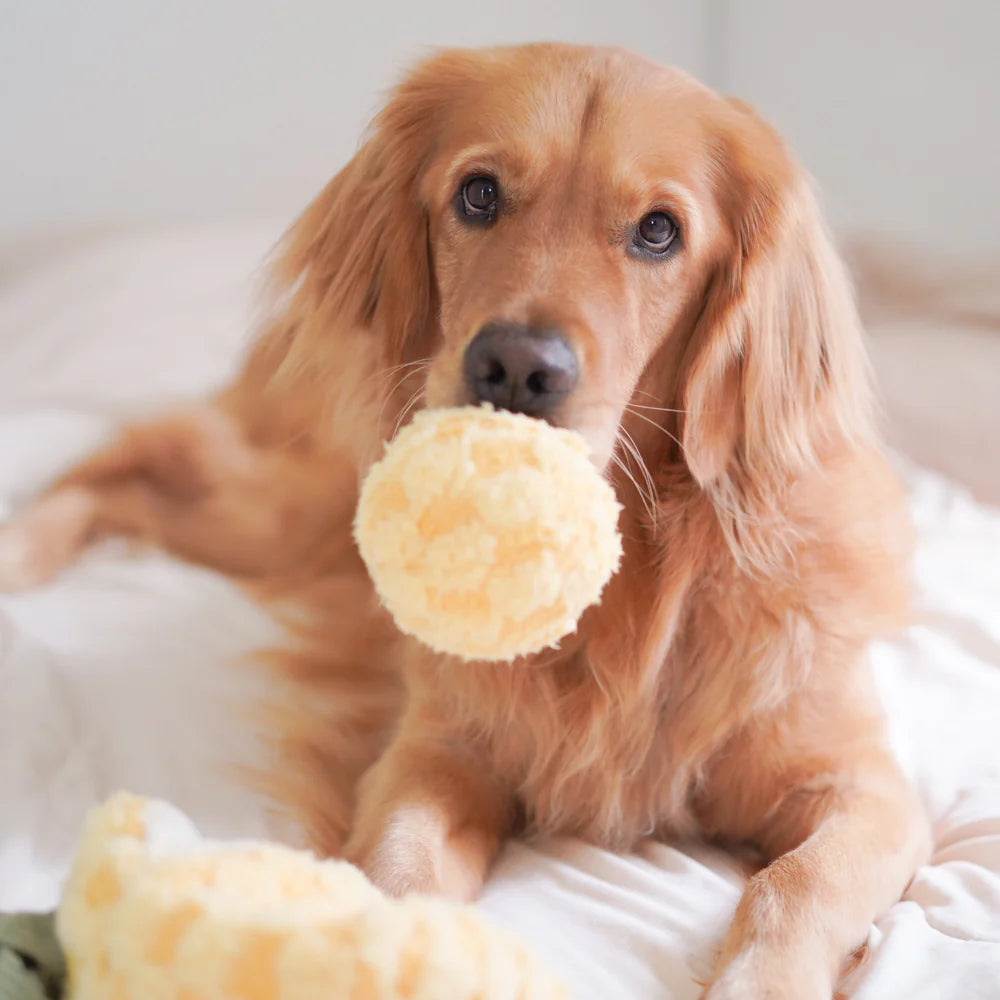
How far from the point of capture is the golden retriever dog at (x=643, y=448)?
4.04 feet

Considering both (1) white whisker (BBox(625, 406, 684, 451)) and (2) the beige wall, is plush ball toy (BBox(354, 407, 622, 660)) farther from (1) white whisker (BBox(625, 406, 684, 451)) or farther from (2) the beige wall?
(2) the beige wall

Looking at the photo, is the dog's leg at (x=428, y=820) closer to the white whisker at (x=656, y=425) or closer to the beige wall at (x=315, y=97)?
the white whisker at (x=656, y=425)

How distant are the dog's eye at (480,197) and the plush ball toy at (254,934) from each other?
0.79m

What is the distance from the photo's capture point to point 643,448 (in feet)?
4.56

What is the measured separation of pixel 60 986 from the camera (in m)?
0.98

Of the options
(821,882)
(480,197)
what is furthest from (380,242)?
(821,882)

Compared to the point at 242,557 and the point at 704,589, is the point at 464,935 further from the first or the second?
the point at 242,557

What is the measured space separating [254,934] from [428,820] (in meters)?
0.55

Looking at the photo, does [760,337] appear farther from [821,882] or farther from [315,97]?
[315,97]

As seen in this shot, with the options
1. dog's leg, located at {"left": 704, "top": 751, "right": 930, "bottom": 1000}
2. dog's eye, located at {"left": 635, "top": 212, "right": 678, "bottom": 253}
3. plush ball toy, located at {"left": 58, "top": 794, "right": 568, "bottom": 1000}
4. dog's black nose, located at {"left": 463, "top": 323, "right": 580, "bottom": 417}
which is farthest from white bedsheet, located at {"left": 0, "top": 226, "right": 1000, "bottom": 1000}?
dog's eye, located at {"left": 635, "top": 212, "right": 678, "bottom": 253}

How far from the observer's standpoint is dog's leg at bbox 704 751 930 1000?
3.45 feet

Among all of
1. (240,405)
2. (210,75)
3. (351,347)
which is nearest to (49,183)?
(210,75)

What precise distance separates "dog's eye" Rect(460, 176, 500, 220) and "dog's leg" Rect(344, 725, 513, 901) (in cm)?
70

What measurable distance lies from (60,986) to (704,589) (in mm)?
839
